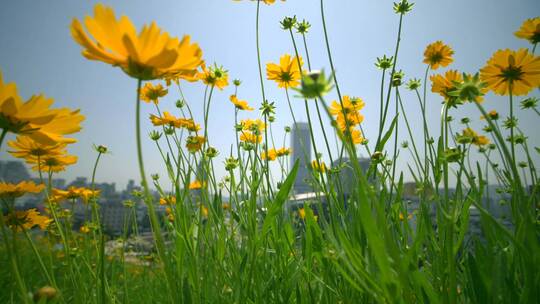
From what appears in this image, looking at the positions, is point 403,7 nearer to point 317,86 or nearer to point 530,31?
point 530,31

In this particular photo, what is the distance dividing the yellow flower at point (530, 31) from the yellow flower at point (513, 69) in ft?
0.74

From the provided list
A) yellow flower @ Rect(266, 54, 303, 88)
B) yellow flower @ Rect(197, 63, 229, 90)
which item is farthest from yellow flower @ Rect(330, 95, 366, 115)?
yellow flower @ Rect(197, 63, 229, 90)

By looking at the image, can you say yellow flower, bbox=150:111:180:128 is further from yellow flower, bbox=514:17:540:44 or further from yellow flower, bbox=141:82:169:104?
yellow flower, bbox=514:17:540:44

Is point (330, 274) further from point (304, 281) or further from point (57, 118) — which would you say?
point (57, 118)

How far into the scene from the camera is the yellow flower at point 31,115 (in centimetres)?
40

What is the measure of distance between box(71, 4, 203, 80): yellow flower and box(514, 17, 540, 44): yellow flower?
3.59ft

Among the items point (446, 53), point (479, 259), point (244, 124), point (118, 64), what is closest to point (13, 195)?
point (118, 64)

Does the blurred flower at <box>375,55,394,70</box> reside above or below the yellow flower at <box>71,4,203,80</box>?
above

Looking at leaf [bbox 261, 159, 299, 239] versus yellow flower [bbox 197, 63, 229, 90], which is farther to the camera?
yellow flower [bbox 197, 63, 229, 90]

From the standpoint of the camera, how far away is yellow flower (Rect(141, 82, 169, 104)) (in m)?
1.13

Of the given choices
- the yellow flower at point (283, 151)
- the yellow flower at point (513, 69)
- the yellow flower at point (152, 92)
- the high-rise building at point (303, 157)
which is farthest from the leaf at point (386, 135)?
the yellow flower at point (283, 151)

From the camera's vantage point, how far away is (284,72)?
48.2 inches

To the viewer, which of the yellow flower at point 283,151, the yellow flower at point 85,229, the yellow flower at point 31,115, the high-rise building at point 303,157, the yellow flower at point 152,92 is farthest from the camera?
the yellow flower at point 283,151

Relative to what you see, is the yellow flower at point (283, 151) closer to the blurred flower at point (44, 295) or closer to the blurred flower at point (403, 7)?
the blurred flower at point (403, 7)
